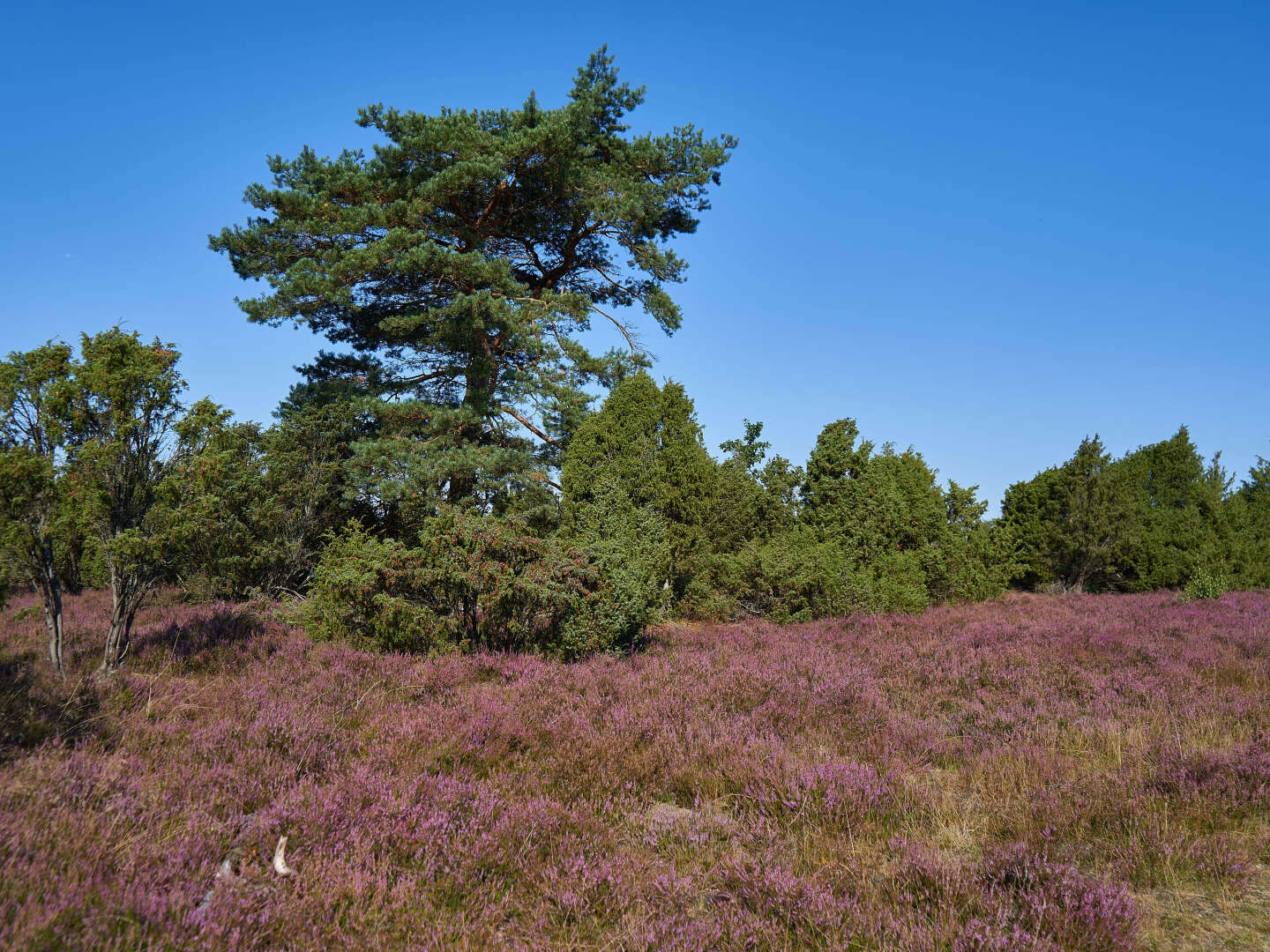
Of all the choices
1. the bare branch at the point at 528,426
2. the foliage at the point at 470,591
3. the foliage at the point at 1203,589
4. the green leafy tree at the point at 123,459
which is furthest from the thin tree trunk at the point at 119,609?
Result: the foliage at the point at 1203,589

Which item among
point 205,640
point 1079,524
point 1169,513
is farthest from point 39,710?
point 1169,513

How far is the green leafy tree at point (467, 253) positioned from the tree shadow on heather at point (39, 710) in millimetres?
7274

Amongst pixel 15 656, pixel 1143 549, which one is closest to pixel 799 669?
pixel 15 656

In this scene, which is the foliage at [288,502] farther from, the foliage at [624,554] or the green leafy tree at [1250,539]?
the green leafy tree at [1250,539]

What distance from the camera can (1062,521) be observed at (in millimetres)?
21438

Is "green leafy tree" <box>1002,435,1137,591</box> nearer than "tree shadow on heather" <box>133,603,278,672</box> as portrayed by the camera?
No

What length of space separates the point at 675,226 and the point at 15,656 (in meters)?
16.1

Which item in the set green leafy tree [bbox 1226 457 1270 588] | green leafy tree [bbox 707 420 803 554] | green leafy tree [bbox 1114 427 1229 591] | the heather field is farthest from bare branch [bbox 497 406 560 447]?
green leafy tree [bbox 1226 457 1270 588]

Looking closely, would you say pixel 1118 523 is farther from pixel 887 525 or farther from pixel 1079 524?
A: pixel 887 525

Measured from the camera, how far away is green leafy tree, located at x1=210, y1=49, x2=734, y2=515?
1350 centimetres

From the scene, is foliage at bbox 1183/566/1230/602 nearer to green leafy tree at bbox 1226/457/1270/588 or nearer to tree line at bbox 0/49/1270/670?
tree line at bbox 0/49/1270/670

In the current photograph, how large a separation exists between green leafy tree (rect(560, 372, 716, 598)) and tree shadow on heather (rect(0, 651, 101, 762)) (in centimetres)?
715

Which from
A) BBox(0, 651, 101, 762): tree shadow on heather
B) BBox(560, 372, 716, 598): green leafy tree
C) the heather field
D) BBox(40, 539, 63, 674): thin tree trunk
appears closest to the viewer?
the heather field

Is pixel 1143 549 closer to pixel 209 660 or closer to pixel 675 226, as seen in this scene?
pixel 675 226
